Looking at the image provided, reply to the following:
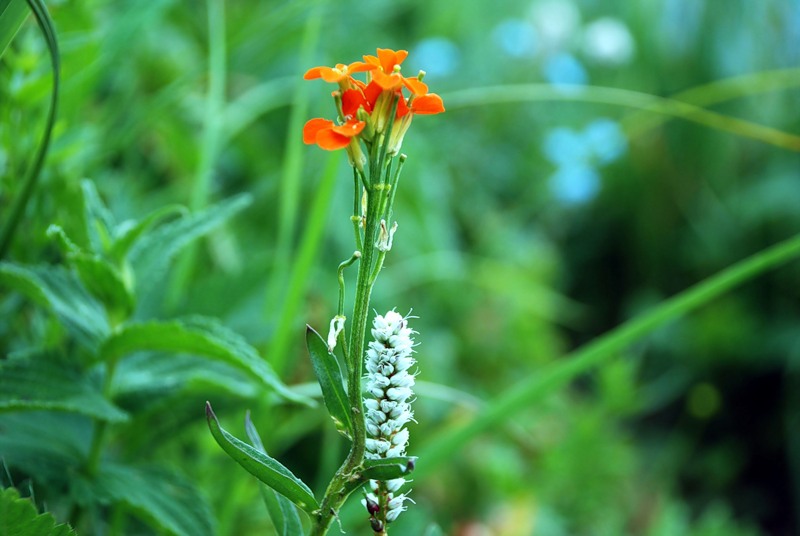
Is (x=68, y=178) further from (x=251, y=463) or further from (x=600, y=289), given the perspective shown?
(x=600, y=289)

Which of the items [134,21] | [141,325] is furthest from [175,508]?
[134,21]

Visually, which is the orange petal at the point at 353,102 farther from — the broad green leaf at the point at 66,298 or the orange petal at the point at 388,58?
the broad green leaf at the point at 66,298

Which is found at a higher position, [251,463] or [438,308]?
[438,308]

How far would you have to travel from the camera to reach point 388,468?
44 cm

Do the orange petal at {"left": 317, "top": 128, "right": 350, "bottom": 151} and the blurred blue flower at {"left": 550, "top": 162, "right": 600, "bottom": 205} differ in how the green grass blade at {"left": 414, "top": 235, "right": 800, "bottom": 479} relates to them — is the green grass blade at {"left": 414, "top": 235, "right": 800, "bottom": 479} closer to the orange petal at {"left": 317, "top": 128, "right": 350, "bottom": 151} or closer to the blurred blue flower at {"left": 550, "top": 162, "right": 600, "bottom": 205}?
the orange petal at {"left": 317, "top": 128, "right": 350, "bottom": 151}

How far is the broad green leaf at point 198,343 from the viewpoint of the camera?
58cm

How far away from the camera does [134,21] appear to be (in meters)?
0.95

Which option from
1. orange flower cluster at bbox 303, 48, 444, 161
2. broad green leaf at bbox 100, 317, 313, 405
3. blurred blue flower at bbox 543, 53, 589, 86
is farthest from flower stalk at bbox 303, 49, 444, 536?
blurred blue flower at bbox 543, 53, 589, 86

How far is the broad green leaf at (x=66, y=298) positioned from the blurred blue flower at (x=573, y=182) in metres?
1.27

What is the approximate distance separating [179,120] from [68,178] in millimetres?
544

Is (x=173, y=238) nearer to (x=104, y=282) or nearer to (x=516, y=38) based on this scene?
(x=104, y=282)

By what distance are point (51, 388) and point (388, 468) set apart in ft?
1.01

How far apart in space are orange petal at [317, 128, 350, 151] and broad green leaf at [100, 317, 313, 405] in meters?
0.20

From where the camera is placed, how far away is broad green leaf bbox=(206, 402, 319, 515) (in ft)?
1.40
